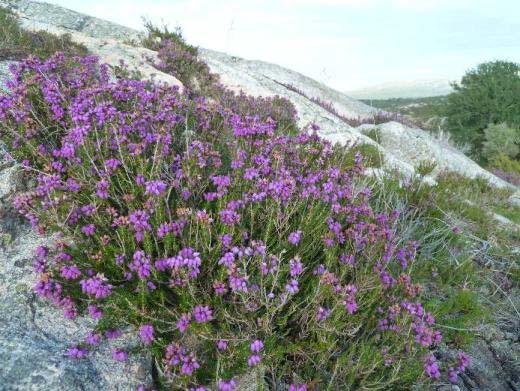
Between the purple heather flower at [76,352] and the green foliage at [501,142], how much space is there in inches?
1020

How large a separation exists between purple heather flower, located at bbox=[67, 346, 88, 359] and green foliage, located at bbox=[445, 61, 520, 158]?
99.0 ft

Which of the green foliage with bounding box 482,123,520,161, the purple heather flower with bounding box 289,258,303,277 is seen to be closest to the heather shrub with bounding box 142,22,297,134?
the purple heather flower with bounding box 289,258,303,277

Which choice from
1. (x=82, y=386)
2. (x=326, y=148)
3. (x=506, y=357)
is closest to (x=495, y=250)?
(x=506, y=357)

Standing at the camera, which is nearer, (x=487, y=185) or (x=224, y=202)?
(x=224, y=202)

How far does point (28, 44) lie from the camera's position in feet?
22.7

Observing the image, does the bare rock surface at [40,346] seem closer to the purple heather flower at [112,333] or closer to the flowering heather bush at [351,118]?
the purple heather flower at [112,333]

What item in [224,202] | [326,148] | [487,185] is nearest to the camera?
[224,202]

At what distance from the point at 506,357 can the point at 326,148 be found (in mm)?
2586

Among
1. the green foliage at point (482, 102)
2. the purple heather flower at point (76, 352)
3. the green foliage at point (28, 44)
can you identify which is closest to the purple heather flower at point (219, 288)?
the purple heather flower at point (76, 352)

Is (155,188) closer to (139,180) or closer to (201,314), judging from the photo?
(139,180)

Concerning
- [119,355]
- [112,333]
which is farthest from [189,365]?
[112,333]

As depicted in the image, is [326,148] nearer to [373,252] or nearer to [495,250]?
[373,252]

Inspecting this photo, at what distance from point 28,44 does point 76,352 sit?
21.4 ft

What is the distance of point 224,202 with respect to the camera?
10.2ft
